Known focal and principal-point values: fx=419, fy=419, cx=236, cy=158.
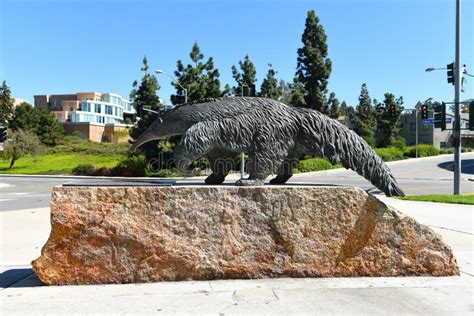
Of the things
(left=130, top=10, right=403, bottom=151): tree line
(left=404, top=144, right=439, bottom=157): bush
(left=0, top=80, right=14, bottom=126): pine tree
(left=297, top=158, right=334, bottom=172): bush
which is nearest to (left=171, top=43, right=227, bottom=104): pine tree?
(left=130, top=10, right=403, bottom=151): tree line

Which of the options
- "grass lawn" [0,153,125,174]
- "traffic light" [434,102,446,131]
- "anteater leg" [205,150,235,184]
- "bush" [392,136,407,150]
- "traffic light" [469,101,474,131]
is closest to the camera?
"anteater leg" [205,150,235,184]

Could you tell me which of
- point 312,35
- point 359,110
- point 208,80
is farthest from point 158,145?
point 359,110

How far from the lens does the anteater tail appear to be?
5.58m

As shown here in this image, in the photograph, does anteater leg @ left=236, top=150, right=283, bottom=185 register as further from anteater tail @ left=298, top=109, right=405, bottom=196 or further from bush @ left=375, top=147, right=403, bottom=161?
bush @ left=375, top=147, right=403, bottom=161

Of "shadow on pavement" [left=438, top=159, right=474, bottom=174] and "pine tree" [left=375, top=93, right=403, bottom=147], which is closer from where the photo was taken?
"shadow on pavement" [left=438, top=159, right=474, bottom=174]

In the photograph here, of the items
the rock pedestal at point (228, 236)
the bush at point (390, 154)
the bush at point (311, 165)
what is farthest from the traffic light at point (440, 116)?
the bush at point (390, 154)

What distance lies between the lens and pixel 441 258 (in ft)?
17.0

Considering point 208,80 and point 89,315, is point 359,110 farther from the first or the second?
point 89,315

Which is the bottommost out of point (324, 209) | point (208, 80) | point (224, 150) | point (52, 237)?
point (52, 237)

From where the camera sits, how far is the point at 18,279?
5.09 metres

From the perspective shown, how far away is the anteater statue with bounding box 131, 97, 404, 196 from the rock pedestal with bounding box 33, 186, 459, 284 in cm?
61

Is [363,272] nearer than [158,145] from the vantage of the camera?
Yes

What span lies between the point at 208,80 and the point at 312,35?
12524 millimetres

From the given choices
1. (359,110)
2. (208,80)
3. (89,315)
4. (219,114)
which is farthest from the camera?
(359,110)
